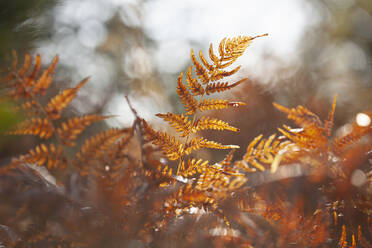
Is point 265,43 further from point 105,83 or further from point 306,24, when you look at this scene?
point 105,83

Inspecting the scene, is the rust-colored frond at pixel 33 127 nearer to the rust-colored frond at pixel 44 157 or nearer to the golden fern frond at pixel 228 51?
the rust-colored frond at pixel 44 157

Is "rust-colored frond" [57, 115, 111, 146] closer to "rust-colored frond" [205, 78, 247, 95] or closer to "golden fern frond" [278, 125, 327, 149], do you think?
"rust-colored frond" [205, 78, 247, 95]

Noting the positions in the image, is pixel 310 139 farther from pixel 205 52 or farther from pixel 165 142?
pixel 205 52

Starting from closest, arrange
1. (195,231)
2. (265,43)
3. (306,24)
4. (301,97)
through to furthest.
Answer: (195,231) < (301,97) < (265,43) < (306,24)

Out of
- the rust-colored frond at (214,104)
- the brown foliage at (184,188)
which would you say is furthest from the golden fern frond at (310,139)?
the rust-colored frond at (214,104)

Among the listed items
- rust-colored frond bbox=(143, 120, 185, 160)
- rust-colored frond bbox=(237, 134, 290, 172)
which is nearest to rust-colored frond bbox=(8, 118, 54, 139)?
rust-colored frond bbox=(143, 120, 185, 160)

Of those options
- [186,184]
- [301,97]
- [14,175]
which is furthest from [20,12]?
[301,97]
